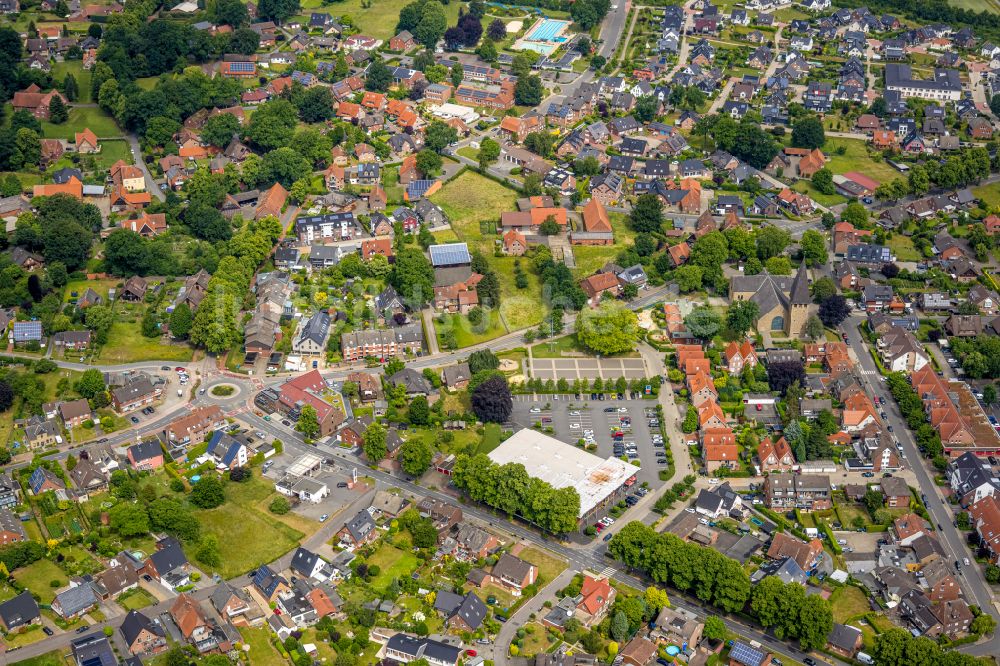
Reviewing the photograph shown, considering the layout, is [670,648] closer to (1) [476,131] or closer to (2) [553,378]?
(2) [553,378]

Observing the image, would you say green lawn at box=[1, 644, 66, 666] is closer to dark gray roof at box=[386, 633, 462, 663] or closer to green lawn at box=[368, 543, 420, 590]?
green lawn at box=[368, 543, 420, 590]

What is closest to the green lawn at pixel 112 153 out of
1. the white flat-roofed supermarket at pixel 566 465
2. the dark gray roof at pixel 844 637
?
the white flat-roofed supermarket at pixel 566 465

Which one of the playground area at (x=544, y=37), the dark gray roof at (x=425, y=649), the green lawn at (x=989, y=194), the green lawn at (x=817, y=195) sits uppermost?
the playground area at (x=544, y=37)

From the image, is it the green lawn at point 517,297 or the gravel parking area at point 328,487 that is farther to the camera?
the green lawn at point 517,297

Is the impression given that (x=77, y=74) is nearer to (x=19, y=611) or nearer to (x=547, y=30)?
(x=547, y=30)

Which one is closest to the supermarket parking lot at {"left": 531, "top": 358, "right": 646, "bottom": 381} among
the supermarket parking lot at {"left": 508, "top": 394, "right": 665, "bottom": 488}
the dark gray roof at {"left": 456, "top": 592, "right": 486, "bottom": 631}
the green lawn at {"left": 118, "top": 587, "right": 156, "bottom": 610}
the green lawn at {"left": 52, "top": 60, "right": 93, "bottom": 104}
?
the supermarket parking lot at {"left": 508, "top": 394, "right": 665, "bottom": 488}

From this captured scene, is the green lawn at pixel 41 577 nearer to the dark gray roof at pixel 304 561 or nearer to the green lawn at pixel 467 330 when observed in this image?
the dark gray roof at pixel 304 561
